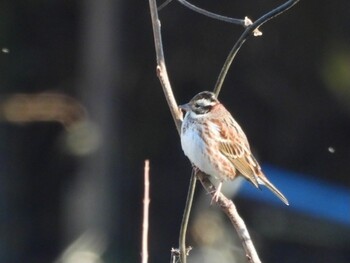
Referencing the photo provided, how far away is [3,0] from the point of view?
5449 millimetres

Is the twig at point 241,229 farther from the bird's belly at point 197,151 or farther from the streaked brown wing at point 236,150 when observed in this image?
the streaked brown wing at point 236,150

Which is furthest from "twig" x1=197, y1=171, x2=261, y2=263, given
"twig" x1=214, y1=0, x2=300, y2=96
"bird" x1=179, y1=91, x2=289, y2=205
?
"bird" x1=179, y1=91, x2=289, y2=205

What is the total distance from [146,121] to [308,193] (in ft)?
2.38

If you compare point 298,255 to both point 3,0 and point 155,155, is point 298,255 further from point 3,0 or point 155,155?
point 3,0

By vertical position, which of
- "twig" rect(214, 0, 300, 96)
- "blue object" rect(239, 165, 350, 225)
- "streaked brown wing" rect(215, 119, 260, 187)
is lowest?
"blue object" rect(239, 165, 350, 225)

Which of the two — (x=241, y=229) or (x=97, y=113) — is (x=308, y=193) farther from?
(x=241, y=229)

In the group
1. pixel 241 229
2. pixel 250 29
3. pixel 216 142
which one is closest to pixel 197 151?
pixel 216 142

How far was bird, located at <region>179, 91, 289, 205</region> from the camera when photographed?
328 cm

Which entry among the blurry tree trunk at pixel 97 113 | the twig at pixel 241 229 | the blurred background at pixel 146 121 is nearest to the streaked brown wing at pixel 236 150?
the twig at pixel 241 229

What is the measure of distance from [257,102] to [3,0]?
1116mm

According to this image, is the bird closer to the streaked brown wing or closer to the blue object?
the streaked brown wing

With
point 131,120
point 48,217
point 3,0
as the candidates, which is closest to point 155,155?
point 131,120

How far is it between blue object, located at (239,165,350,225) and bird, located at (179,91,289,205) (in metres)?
1.91

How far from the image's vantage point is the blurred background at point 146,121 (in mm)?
5375
